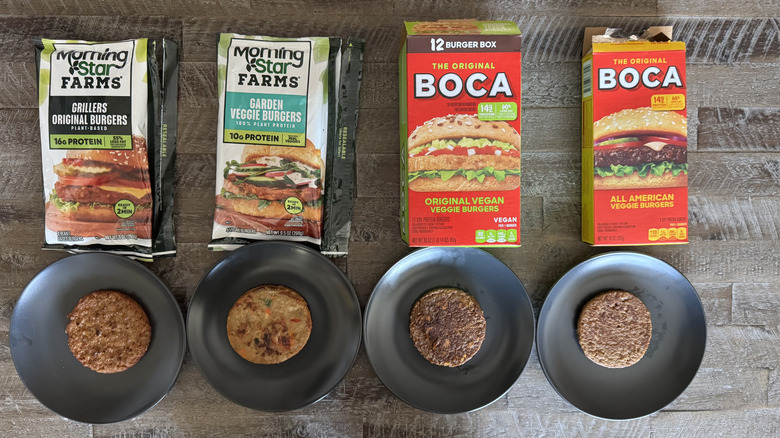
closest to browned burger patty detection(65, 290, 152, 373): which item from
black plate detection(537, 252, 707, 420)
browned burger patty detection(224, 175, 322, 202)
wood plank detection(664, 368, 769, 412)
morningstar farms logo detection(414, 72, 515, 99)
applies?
browned burger patty detection(224, 175, 322, 202)

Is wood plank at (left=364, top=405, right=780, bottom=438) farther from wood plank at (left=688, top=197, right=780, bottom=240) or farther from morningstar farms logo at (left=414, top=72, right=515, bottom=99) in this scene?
morningstar farms logo at (left=414, top=72, right=515, bottom=99)

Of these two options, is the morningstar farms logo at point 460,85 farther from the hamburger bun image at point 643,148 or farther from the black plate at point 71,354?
the black plate at point 71,354

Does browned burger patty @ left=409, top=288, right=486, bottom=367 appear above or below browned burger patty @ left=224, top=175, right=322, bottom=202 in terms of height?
below

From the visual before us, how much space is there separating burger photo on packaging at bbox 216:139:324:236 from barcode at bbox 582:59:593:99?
0.73m

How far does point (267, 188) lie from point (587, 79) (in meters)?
0.88

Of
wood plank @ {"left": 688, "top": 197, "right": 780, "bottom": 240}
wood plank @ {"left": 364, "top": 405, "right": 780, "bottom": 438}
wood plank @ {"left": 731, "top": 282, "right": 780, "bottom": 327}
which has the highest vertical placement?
wood plank @ {"left": 688, "top": 197, "right": 780, "bottom": 240}

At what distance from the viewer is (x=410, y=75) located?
0.98 m

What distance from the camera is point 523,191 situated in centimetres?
119

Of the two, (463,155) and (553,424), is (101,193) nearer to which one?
(463,155)

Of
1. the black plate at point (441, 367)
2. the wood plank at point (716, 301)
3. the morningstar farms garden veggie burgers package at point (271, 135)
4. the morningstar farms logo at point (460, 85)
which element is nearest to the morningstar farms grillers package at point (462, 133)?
the morningstar farms logo at point (460, 85)

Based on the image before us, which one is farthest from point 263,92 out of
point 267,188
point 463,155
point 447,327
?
point 447,327

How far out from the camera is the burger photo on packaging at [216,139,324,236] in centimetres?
113

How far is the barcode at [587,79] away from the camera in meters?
1.09

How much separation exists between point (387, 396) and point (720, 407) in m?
0.95
